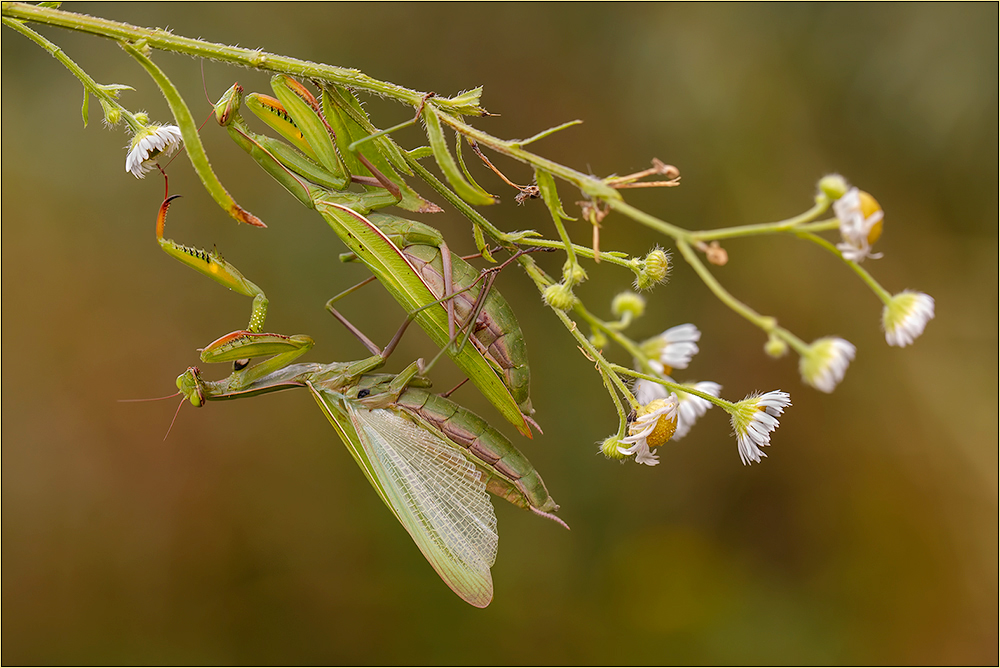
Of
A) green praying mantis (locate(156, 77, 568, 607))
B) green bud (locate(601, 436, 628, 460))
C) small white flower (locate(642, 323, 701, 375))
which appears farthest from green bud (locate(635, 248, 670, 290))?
green praying mantis (locate(156, 77, 568, 607))

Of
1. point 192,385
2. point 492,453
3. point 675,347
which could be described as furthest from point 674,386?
point 192,385

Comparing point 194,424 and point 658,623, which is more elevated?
point 194,424

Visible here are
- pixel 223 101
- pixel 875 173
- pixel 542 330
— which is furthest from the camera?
pixel 542 330

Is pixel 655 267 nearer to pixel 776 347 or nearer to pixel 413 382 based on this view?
pixel 776 347

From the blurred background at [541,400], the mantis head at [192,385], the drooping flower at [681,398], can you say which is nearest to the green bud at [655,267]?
the drooping flower at [681,398]

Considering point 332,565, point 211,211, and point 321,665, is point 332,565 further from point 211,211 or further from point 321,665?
point 211,211

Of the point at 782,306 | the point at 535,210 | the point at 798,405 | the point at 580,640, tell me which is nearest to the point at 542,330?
the point at 535,210

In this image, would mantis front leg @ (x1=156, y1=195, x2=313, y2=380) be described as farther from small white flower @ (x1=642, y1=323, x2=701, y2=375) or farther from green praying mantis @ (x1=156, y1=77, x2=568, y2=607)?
small white flower @ (x1=642, y1=323, x2=701, y2=375)
